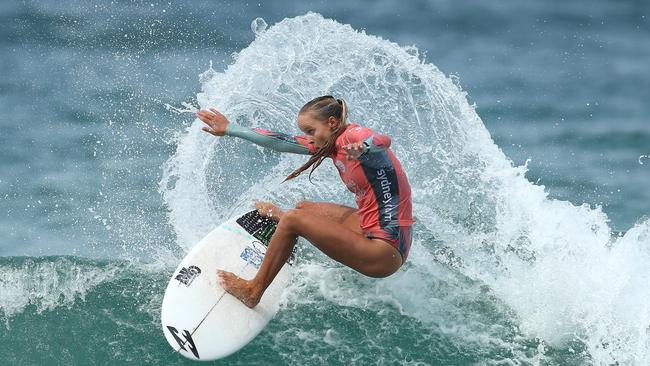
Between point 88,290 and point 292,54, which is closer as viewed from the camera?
→ point 88,290

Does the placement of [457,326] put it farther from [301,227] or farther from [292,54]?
[292,54]

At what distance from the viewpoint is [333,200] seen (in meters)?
9.07

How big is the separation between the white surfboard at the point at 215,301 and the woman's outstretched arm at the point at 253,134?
88 centimetres

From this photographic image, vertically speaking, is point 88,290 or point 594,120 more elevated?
point 594,120

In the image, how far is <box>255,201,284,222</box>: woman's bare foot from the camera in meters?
7.73

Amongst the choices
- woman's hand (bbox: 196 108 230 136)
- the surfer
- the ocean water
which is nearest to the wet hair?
the surfer

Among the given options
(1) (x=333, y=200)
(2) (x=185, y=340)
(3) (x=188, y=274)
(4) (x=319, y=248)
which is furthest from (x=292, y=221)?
(1) (x=333, y=200)

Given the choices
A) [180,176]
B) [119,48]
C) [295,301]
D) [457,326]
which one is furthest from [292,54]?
[119,48]

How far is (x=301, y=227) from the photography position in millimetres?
6582

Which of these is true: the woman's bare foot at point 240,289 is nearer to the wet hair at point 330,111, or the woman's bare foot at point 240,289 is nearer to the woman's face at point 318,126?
the wet hair at point 330,111

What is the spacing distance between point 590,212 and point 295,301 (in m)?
2.74

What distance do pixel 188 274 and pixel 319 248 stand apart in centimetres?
114

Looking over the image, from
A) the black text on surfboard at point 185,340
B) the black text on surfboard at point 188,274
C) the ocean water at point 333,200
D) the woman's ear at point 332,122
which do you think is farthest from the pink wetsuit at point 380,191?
the black text on surfboard at point 185,340

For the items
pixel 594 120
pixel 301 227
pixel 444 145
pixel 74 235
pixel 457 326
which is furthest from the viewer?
pixel 594 120
